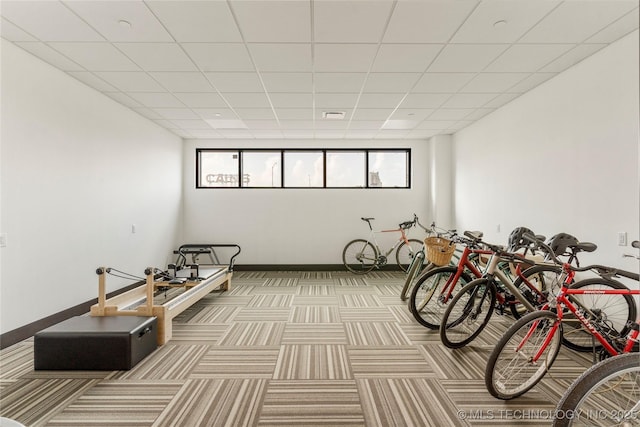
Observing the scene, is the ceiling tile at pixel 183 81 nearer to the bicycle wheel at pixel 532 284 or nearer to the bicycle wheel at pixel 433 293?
the bicycle wheel at pixel 433 293

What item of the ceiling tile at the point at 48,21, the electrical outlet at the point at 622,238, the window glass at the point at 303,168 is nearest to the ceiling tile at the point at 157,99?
the ceiling tile at the point at 48,21

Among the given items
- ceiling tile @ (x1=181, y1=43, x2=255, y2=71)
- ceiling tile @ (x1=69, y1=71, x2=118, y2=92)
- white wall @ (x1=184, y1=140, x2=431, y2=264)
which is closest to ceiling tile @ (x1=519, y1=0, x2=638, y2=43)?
ceiling tile @ (x1=181, y1=43, x2=255, y2=71)

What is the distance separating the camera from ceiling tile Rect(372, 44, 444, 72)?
2.75 meters

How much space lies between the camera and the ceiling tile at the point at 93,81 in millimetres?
3331

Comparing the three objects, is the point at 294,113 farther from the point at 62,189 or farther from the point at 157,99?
the point at 62,189

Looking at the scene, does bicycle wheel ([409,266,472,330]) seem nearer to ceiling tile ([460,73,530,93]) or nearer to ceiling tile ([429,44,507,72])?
ceiling tile ([429,44,507,72])

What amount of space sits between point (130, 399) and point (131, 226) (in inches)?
120

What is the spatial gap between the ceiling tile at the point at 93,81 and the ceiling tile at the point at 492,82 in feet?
13.0

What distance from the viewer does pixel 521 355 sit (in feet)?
6.65

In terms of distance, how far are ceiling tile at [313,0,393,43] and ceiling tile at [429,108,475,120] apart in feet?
7.38

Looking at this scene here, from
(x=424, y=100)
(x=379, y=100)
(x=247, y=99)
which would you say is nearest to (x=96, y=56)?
(x=247, y=99)

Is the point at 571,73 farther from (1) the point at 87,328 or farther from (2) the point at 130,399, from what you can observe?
(1) the point at 87,328

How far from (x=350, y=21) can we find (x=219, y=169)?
15.2 feet

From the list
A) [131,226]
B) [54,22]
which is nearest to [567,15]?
[54,22]
